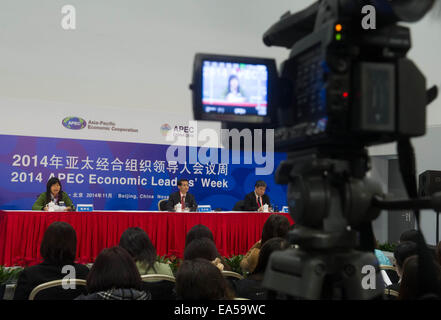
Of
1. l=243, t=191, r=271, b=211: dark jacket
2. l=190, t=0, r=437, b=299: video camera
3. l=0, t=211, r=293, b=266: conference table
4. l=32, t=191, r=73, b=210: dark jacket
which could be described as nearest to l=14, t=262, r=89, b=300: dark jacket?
l=190, t=0, r=437, b=299: video camera

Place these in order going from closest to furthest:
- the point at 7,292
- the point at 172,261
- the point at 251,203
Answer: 1. the point at 7,292
2. the point at 172,261
3. the point at 251,203

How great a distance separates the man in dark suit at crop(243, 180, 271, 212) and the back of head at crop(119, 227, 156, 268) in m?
3.31

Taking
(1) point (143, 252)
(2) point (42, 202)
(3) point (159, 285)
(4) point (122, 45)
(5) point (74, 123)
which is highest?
(4) point (122, 45)

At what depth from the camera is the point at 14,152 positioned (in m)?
5.64

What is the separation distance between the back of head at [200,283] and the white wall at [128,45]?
17.8ft

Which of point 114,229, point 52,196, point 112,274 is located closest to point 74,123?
point 52,196

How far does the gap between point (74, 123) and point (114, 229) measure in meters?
2.09

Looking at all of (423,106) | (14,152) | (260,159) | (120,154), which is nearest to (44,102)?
(14,152)

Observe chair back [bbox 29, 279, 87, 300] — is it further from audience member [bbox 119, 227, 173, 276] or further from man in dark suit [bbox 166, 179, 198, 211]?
man in dark suit [bbox 166, 179, 198, 211]

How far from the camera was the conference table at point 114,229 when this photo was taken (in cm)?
427

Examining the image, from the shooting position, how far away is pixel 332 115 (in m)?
0.83

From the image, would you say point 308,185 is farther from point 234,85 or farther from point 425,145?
point 425,145

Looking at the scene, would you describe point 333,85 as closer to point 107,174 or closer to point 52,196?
point 52,196
